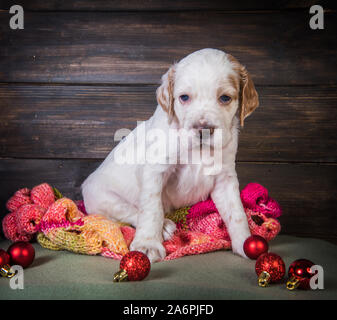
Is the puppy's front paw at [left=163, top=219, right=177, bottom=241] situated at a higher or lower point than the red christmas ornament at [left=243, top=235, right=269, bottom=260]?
higher

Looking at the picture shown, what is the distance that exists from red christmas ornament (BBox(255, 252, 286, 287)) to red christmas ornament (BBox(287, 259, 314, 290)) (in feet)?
0.15

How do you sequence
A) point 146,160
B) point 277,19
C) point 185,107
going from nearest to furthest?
point 185,107, point 146,160, point 277,19

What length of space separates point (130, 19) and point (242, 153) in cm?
129

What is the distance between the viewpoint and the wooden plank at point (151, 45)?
283 centimetres

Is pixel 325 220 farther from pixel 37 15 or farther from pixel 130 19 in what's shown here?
pixel 37 15

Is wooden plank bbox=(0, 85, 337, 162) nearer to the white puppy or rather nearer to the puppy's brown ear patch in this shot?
the white puppy

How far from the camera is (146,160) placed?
2203 mm

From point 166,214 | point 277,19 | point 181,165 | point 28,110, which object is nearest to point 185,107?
point 181,165

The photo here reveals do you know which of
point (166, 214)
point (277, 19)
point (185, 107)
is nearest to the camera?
point (185, 107)

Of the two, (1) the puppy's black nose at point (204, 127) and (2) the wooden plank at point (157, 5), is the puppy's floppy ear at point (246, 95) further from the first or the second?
(2) the wooden plank at point (157, 5)


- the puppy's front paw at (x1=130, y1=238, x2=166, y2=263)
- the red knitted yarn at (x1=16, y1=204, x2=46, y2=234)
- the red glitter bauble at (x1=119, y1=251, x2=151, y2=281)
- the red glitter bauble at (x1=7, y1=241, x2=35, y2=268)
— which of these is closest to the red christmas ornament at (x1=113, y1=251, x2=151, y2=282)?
the red glitter bauble at (x1=119, y1=251, x2=151, y2=281)

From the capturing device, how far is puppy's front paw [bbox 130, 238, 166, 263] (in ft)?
6.38

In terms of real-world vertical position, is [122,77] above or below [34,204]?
above

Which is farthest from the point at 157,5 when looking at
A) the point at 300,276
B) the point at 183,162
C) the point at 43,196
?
the point at 300,276
